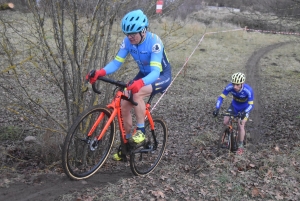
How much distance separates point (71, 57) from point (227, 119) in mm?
4835

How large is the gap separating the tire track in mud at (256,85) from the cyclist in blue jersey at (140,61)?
5.87 m

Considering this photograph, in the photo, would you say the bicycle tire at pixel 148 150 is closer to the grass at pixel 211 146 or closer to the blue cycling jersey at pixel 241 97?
the grass at pixel 211 146

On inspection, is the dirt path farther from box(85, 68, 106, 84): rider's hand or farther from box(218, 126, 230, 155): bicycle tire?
box(218, 126, 230, 155): bicycle tire

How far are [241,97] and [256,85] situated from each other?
9314 mm

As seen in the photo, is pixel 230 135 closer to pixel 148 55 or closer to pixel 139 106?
pixel 139 106

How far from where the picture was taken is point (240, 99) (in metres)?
8.87

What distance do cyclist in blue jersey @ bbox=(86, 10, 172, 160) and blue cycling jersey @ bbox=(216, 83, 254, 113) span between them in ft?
11.7

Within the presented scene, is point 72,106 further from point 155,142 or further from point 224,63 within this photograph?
point 224,63

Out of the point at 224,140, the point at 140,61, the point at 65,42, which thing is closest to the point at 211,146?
the point at 224,140

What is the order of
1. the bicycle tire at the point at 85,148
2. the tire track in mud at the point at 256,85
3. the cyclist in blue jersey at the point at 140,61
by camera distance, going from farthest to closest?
the tire track in mud at the point at 256,85
the cyclist in blue jersey at the point at 140,61
the bicycle tire at the point at 85,148

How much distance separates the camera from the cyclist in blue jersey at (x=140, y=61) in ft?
14.6

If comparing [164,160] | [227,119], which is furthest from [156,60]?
[227,119]

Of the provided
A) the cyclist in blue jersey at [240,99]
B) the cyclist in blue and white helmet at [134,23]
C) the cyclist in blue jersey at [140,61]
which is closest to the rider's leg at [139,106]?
the cyclist in blue jersey at [140,61]

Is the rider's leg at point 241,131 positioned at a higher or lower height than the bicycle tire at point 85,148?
lower
